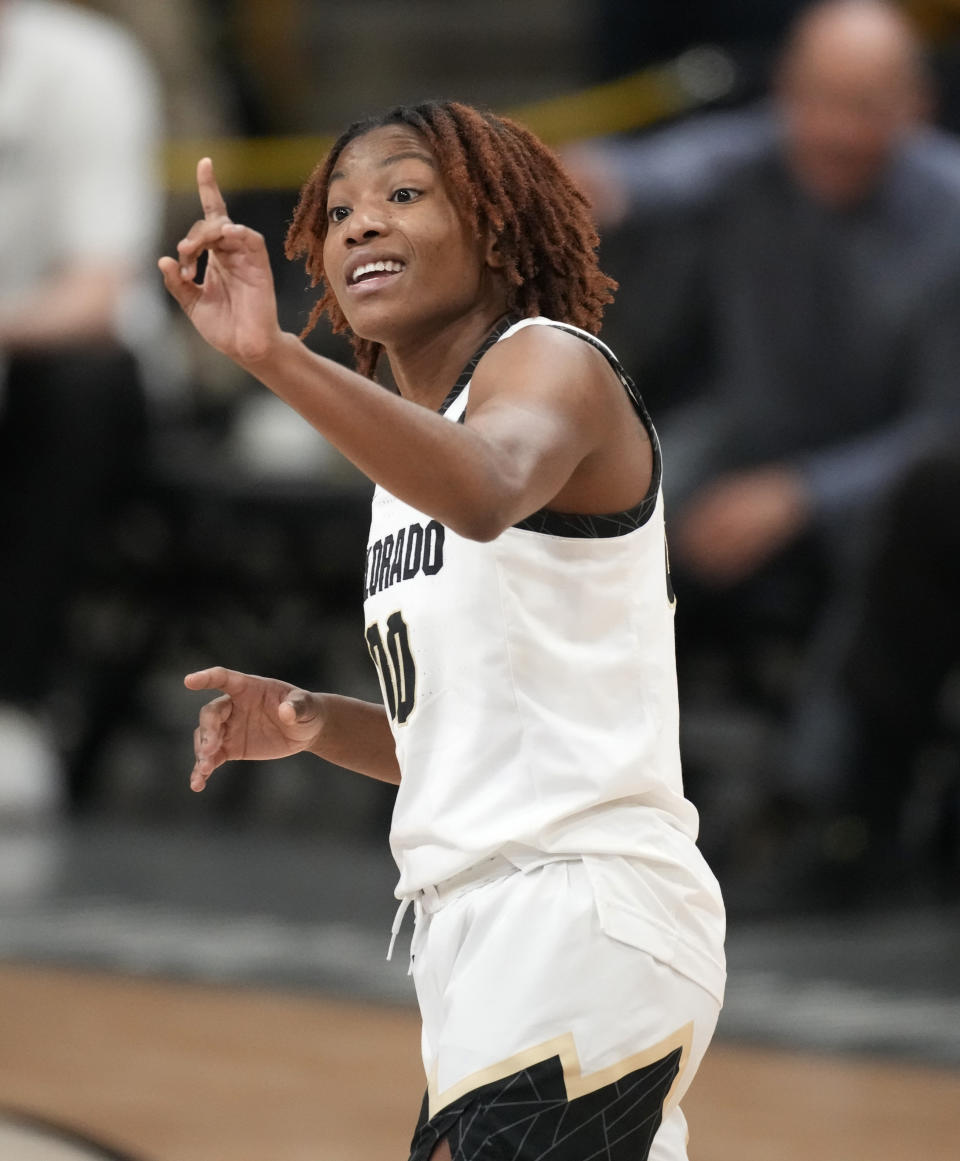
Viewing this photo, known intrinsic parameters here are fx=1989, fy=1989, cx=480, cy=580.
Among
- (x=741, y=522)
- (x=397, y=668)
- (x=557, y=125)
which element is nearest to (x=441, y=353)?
(x=397, y=668)

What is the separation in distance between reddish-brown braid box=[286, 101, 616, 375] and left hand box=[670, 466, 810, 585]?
2225mm

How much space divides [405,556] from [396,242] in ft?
0.84

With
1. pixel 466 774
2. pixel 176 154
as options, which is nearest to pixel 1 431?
pixel 176 154

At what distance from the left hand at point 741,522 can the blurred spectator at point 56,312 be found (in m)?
1.53

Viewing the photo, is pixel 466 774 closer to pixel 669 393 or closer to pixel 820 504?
pixel 820 504

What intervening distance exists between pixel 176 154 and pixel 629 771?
4.62 meters

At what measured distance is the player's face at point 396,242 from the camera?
1.59m

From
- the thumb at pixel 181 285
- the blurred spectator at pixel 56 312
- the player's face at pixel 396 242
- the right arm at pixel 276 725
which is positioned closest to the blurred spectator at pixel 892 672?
the blurred spectator at pixel 56 312

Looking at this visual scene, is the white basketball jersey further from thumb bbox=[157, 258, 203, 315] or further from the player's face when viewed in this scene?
thumb bbox=[157, 258, 203, 315]

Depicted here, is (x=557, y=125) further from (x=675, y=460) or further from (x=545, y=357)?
(x=545, y=357)

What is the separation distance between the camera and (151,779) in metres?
4.98

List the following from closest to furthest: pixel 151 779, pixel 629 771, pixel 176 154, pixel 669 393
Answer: pixel 629 771, pixel 669 393, pixel 151 779, pixel 176 154

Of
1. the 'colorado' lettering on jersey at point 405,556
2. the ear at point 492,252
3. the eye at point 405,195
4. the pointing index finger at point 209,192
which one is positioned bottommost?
the 'colorado' lettering on jersey at point 405,556

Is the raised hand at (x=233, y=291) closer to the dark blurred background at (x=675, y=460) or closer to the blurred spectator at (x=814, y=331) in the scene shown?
the dark blurred background at (x=675, y=460)
